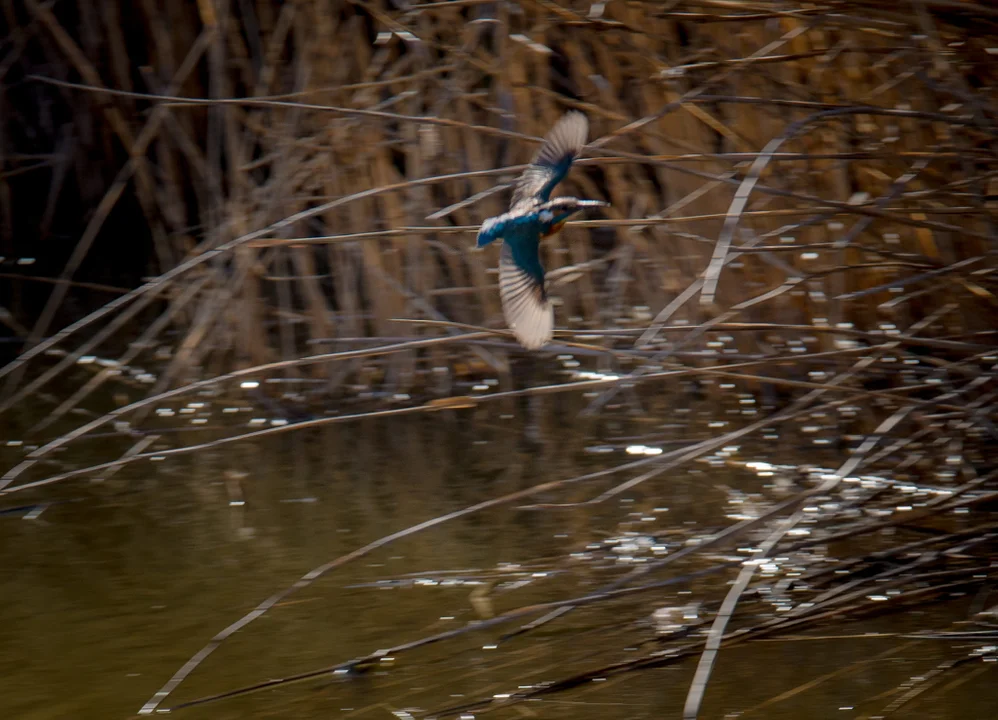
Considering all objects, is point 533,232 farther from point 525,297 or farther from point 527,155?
point 527,155

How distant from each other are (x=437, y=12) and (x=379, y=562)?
1134 mm

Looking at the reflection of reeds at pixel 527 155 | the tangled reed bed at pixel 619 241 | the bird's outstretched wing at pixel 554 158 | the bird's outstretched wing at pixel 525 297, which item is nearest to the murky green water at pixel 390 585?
the tangled reed bed at pixel 619 241

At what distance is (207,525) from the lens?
2.32 m

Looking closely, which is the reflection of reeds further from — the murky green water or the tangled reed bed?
the murky green water

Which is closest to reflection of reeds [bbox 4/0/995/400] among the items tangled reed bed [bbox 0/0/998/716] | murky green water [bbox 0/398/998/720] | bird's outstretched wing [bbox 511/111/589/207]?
tangled reed bed [bbox 0/0/998/716]

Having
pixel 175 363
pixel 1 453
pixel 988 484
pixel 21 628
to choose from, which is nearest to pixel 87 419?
pixel 1 453

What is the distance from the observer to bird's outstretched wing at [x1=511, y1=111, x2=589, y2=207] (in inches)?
60.5

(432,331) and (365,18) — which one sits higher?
(365,18)

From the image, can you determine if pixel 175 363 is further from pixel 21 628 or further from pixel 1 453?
pixel 21 628

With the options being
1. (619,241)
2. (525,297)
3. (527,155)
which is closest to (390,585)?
(525,297)

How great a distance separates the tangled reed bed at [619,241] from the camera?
6.28 ft

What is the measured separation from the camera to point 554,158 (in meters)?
1.57

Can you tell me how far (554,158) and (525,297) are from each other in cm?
17

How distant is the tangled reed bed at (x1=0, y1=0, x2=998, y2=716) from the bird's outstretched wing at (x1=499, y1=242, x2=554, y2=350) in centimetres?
21
